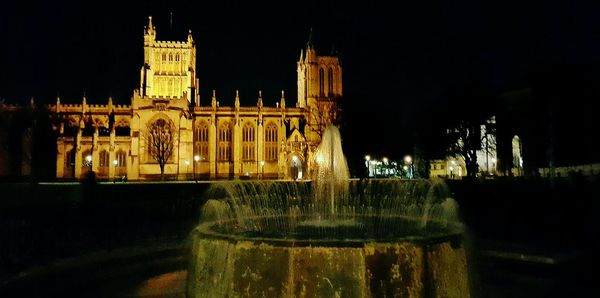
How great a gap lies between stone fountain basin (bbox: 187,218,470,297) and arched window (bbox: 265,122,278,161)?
73.2m

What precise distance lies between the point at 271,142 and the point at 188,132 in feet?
44.2

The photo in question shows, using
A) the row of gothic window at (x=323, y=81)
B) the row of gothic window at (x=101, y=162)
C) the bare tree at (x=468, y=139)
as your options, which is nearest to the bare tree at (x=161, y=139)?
the row of gothic window at (x=101, y=162)

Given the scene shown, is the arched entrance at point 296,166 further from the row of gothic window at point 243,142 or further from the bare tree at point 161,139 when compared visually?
the bare tree at point 161,139

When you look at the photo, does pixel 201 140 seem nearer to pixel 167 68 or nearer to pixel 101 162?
pixel 101 162

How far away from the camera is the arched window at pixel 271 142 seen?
3179 inches

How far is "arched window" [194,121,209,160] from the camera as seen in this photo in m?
79.8

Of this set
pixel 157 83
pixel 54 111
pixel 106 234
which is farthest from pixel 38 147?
pixel 106 234

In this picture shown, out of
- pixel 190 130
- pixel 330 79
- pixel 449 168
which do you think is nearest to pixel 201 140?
pixel 190 130

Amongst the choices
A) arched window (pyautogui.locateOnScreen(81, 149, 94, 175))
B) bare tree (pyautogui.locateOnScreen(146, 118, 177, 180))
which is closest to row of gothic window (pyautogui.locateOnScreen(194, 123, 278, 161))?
bare tree (pyautogui.locateOnScreen(146, 118, 177, 180))

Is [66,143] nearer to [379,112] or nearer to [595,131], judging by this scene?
[379,112]

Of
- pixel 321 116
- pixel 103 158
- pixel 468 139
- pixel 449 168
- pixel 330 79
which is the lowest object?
pixel 449 168

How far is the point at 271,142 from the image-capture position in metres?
81.5

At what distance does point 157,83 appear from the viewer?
89562mm

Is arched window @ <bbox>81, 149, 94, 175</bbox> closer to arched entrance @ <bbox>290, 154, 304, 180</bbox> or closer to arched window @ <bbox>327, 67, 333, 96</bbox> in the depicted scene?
arched entrance @ <bbox>290, 154, 304, 180</bbox>
